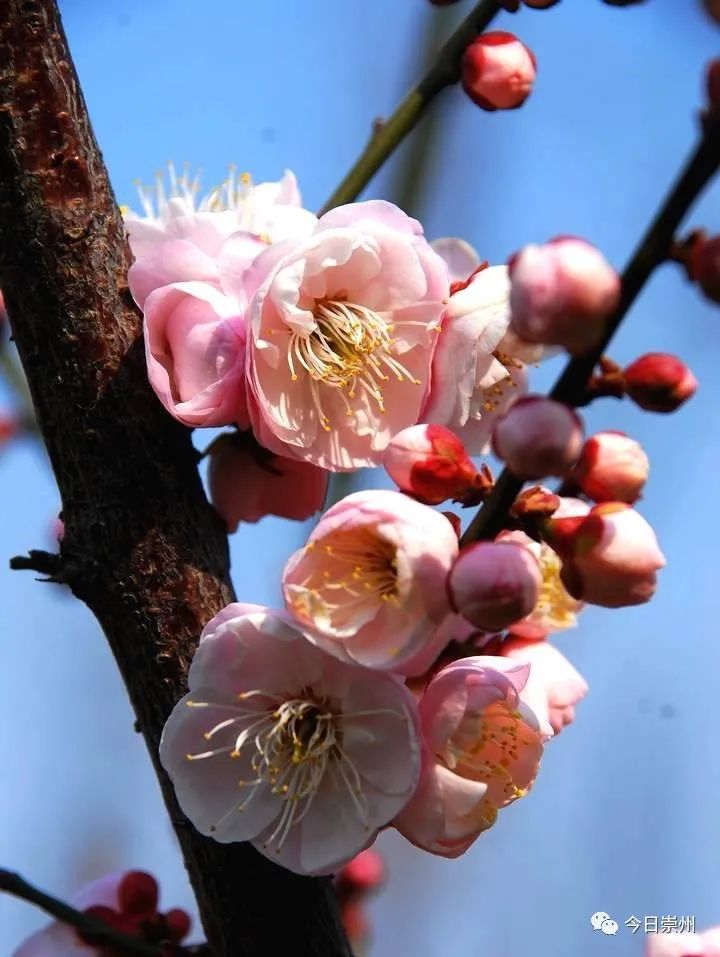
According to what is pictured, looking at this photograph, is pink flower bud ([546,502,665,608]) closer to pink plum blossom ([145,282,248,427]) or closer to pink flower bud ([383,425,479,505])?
pink flower bud ([383,425,479,505])

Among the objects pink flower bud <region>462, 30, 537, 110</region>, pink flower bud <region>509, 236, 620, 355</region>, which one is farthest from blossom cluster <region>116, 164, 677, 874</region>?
pink flower bud <region>462, 30, 537, 110</region>

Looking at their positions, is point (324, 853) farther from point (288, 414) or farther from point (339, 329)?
point (339, 329)

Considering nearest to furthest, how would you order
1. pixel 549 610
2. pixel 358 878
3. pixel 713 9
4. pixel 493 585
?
pixel 713 9 → pixel 493 585 → pixel 549 610 → pixel 358 878

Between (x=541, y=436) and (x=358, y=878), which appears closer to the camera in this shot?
(x=541, y=436)

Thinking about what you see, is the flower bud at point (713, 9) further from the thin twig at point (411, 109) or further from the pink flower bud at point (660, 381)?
the thin twig at point (411, 109)

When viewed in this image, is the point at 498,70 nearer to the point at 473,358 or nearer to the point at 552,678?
the point at 473,358

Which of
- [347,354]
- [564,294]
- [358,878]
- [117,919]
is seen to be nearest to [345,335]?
[347,354]

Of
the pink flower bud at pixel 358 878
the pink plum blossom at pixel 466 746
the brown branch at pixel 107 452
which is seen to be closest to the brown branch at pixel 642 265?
the pink plum blossom at pixel 466 746
